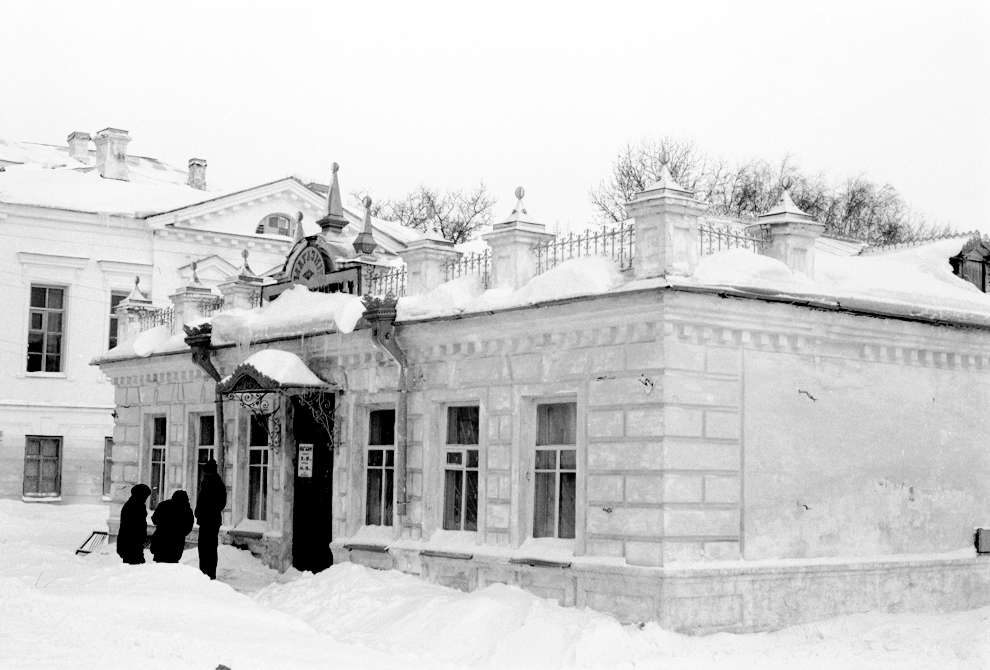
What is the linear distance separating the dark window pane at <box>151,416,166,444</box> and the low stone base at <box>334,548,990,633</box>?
7.63m

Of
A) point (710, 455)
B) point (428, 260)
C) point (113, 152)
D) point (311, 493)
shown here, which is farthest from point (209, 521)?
point (113, 152)

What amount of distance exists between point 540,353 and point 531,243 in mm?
1244

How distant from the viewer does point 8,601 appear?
11.9 m

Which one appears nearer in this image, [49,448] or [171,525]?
[171,525]

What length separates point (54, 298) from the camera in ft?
99.0

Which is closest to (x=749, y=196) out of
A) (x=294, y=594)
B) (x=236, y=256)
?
(x=236, y=256)

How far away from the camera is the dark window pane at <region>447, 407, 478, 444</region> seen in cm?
1482

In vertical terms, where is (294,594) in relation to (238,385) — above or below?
below

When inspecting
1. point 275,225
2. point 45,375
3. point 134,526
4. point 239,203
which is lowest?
point 134,526

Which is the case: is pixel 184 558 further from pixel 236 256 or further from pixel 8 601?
pixel 236 256

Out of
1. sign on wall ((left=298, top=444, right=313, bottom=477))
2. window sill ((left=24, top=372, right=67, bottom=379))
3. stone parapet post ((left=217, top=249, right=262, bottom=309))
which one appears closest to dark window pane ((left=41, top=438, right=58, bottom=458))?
window sill ((left=24, top=372, right=67, bottom=379))

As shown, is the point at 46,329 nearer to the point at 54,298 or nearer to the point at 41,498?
the point at 54,298

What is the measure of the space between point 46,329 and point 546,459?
63.7 ft

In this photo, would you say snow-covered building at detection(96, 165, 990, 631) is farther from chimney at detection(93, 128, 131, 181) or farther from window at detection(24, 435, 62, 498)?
chimney at detection(93, 128, 131, 181)
